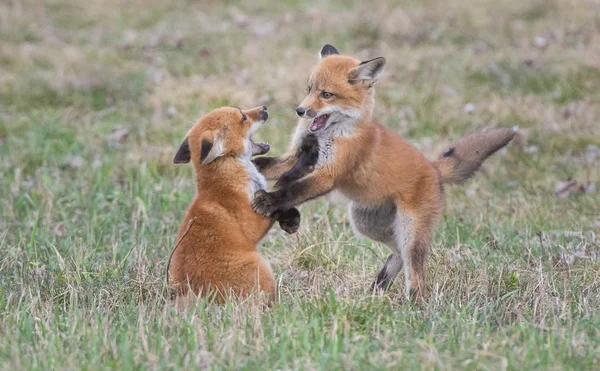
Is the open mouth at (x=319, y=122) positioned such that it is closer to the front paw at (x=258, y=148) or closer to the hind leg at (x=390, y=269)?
the front paw at (x=258, y=148)

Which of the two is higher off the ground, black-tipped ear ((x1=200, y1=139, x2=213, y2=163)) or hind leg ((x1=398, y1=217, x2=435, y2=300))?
black-tipped ear ((x1=200, y1=139, x2=213, y2=163))

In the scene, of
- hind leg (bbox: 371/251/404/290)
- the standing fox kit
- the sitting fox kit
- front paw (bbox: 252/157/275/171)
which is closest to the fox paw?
the sitting fox kit

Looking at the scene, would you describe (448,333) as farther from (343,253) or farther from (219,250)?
(343,253)

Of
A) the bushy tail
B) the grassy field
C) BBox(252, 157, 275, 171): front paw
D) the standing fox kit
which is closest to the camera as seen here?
the grassy field

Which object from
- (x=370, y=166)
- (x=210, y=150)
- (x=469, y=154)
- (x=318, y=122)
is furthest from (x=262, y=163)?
(x=469, y=154)

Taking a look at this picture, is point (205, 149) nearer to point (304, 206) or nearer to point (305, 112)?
point (305, 112)

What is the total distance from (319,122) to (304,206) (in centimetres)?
248

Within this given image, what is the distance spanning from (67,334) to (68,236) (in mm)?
2815

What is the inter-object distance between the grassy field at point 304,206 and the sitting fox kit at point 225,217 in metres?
0.25

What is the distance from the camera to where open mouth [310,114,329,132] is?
633cm

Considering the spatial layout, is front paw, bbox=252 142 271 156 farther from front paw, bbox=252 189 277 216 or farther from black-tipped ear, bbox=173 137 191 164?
front paw, bbox=252 189 277 216

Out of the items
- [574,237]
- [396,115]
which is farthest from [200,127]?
[396,115]

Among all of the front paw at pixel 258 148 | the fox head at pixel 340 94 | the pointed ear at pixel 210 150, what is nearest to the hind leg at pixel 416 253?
the fox head at pixel 340 94

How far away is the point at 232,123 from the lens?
614 centimetres
